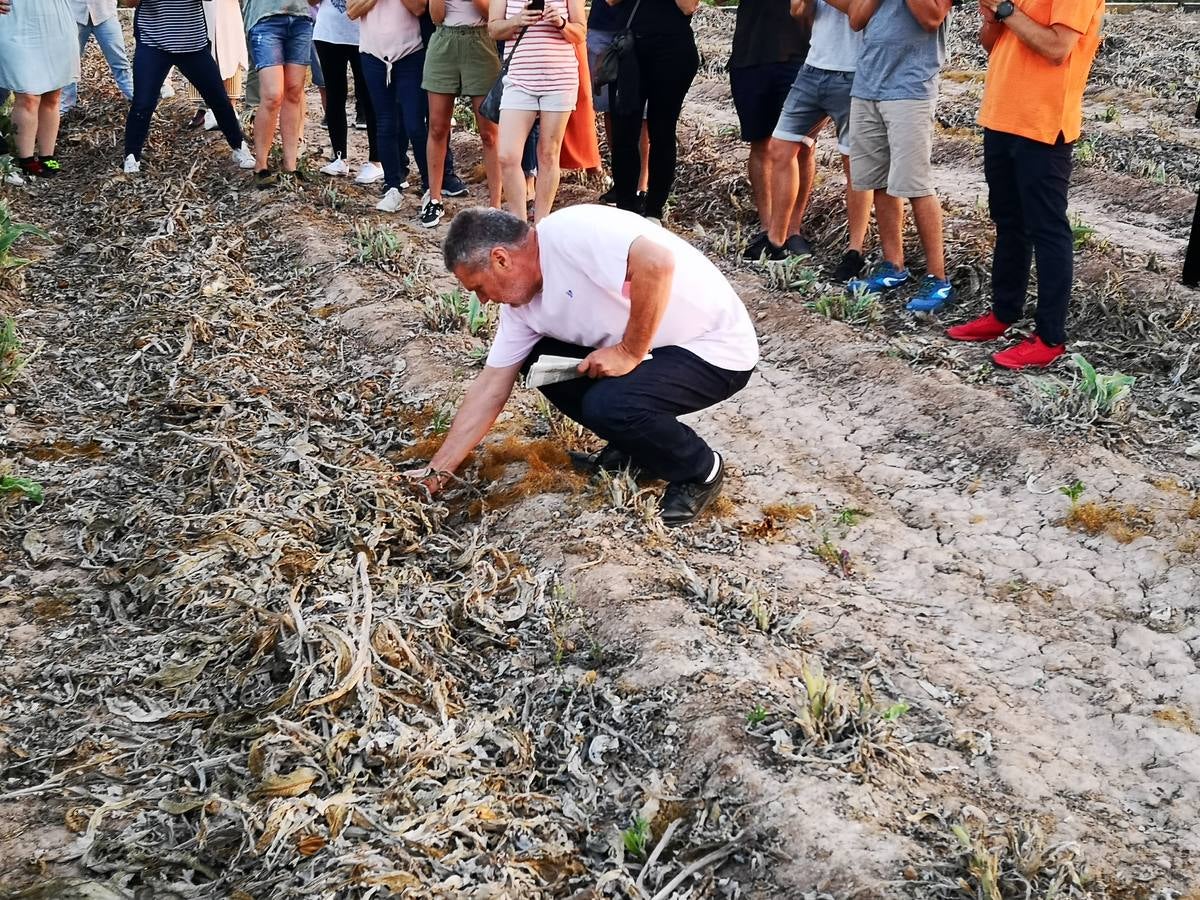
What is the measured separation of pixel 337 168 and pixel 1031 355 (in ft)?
17.1

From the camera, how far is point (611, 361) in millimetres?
3670

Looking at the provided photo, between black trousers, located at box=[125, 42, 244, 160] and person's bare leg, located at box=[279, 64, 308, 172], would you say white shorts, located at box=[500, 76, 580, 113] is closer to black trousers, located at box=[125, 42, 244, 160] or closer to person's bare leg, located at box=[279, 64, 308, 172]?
person's bare leg, located at box=[279, 64, 308, 172]

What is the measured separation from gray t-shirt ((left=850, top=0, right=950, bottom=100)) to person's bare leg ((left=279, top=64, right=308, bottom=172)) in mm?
3962

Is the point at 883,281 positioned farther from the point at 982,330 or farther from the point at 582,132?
the point at 582,132

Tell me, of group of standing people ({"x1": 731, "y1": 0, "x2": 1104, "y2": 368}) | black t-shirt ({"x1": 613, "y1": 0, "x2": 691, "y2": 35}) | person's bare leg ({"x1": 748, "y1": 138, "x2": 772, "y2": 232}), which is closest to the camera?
group of standing people ({"x1": 731, "y1": 0, "x2": 1104, "y2": 368})

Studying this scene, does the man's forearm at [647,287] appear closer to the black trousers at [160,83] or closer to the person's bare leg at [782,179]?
the person's bare leg at [782,179]

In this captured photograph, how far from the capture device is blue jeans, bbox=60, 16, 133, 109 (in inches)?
358

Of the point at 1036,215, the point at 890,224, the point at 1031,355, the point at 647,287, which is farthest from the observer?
the point at 890,224

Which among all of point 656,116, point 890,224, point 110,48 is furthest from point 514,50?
point 110,48

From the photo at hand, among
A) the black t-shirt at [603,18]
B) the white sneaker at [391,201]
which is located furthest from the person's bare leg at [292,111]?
the black t-shirt at [603,18]

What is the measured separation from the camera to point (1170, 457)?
4215 mm

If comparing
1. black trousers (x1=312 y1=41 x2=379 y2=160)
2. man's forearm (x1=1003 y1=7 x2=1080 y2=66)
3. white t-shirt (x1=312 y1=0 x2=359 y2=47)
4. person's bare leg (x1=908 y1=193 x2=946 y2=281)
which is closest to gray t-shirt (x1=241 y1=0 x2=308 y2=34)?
white t-shirt (x1=312 y1=0 x2=359 y2=47)

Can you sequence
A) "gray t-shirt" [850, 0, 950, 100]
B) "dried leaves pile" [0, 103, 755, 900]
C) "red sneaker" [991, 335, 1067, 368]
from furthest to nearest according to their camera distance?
"gray t-shirt" [850, 0, 950, 100] < "red sneaker" [991, 335, 1067, 368] < "dried leaves pile" [0, 103, 755, 900]

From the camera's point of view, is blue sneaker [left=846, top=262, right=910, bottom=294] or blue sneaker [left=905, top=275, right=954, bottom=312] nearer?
blue sneaker [left=905, top=275, right=954, bottom=312]
